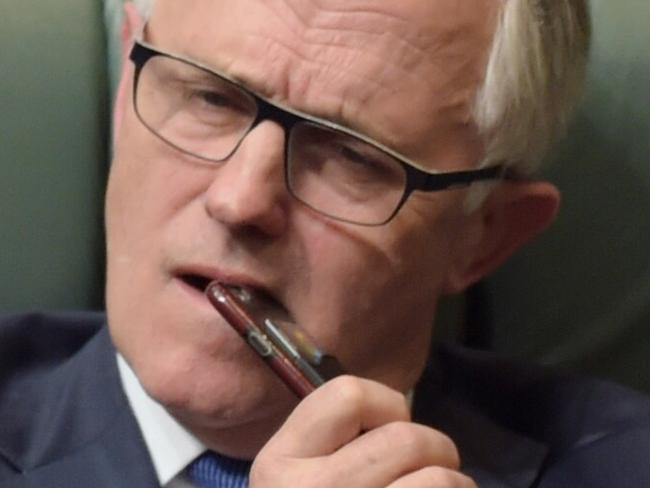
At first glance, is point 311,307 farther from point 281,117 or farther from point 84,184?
point 84,184

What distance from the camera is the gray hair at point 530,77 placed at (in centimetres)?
101

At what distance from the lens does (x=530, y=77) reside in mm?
1031

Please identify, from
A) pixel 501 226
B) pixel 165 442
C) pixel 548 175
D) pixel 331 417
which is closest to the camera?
pixel 331 417

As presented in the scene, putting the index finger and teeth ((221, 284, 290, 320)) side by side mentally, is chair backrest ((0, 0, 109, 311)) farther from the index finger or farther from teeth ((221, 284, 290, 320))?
the index finger

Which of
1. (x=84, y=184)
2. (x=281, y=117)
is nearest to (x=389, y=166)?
(x=281, y=117)

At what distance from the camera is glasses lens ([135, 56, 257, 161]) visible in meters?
0.93

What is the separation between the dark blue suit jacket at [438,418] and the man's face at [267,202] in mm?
99

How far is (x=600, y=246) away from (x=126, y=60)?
20.4 inches

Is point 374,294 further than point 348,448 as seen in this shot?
Yes

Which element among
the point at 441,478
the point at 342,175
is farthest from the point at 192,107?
the point at 441,478

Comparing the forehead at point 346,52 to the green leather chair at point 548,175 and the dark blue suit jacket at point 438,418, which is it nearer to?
the green leather chair at point 548,175

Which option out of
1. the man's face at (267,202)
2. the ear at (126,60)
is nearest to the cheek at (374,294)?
the man's face at (267,202)

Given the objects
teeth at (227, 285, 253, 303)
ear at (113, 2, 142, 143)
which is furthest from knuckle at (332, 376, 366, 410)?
ear at (113, 2, 142, 143)

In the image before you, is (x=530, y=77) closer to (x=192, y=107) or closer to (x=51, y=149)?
(x=192, y=107)
